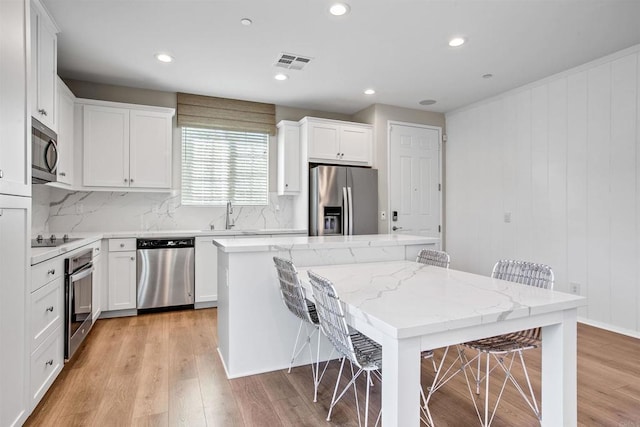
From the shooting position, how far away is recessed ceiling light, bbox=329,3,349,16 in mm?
2590

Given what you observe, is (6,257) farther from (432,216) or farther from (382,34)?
(432,216)

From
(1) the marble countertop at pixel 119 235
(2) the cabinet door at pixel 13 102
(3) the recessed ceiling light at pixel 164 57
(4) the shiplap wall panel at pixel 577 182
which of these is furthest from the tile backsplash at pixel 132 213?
(4) the shiplap wall panel at pixel 577 182

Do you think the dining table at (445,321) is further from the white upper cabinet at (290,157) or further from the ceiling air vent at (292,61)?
the white upper cabinet at (290,157)

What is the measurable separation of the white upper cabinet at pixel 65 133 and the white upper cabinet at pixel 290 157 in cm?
238

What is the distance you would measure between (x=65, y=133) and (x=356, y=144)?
3.32 meters

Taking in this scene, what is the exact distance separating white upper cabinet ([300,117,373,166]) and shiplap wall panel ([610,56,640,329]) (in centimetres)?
264

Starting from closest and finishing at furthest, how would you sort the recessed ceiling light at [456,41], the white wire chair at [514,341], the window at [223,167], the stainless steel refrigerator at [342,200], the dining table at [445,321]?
the dining table at [445,321]
the white wire chair at [514,341]
the recessed ceiling light at [456,41]
the stainless steel refrigerator at [342,200]
the window at [223,167]

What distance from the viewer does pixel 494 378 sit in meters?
2.42

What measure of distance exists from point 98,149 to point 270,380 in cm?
315

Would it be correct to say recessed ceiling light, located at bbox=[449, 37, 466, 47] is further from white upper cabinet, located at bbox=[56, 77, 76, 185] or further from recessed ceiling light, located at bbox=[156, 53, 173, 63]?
white upper cabinet, located at bbox=[56, 77, 76, 185]

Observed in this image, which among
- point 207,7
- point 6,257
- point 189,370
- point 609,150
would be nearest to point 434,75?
point 609,150

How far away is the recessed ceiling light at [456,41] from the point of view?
10.1 ft

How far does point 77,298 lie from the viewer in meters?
2.74

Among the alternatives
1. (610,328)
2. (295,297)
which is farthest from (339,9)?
(610,328)
